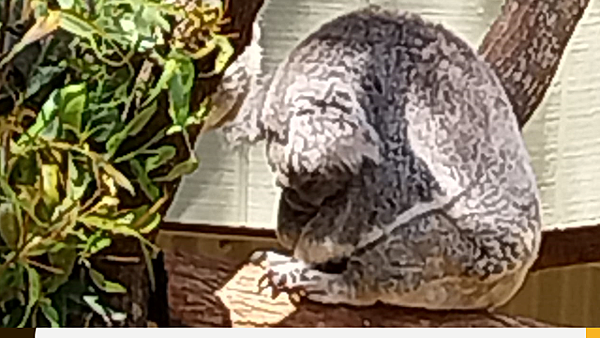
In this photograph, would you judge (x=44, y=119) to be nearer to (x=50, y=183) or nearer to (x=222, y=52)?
(x=50, y=183)

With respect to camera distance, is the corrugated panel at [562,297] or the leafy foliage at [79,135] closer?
the leafy foliage at [79,135]

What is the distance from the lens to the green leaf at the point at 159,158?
1.00 meters

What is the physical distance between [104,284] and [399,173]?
1.19 feet

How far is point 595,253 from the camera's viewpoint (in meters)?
1.13

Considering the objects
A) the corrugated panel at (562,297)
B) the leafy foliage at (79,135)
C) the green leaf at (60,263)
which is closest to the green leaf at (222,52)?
the leafy foliage at (79,135)

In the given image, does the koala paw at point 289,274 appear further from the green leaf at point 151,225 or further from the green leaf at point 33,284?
the green leaf at point 33,284

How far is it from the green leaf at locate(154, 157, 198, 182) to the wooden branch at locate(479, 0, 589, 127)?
366 mm

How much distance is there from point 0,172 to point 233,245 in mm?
291

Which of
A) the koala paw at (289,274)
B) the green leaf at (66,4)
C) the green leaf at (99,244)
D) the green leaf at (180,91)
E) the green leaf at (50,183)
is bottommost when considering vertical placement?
the koala paw at (289,274)

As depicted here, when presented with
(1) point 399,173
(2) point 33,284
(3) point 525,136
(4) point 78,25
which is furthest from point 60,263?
(3) point 525,136

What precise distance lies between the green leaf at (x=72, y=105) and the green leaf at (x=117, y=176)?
56 millimetres

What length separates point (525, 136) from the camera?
1.12m

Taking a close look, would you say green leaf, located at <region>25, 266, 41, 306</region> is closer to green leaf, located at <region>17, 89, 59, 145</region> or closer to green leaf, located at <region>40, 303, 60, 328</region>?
green leaf, located at <region>40, 303, 60, 328</region>

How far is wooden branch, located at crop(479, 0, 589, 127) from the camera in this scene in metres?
1.11
